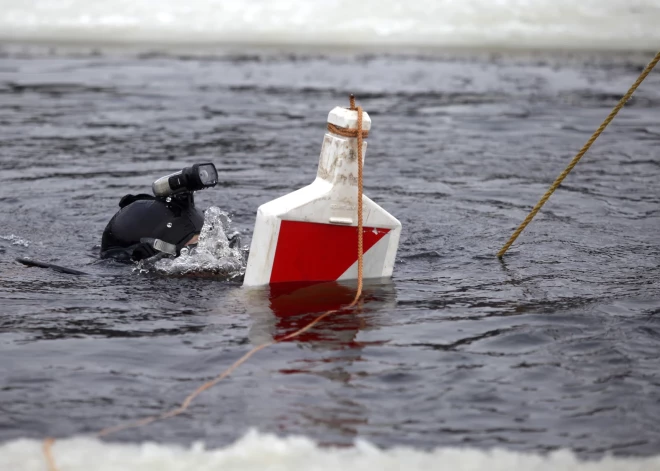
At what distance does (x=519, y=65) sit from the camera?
621 inches

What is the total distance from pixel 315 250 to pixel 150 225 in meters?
1.08

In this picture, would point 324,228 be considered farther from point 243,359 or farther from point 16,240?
point 16,240

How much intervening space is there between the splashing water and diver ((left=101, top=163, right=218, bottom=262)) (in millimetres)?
53

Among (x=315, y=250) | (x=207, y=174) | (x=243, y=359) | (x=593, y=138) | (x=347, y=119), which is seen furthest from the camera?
(x=593, y=138)

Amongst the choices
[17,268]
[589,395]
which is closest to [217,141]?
[17,268]

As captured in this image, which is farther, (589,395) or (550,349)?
(550,349)

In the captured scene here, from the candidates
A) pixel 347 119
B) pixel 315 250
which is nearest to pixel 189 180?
pixel 315 250

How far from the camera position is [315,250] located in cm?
525

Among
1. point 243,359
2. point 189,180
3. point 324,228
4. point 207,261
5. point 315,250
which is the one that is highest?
point 189,180

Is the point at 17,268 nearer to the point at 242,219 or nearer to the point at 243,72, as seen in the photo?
the point at 242,219

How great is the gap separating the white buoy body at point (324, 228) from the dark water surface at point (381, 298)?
199 millimetres

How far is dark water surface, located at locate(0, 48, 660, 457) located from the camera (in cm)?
396

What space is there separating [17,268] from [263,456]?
9.79 ft

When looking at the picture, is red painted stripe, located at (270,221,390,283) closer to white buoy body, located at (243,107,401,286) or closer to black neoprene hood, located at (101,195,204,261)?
white buoy body, located at (243,107,401,286)
